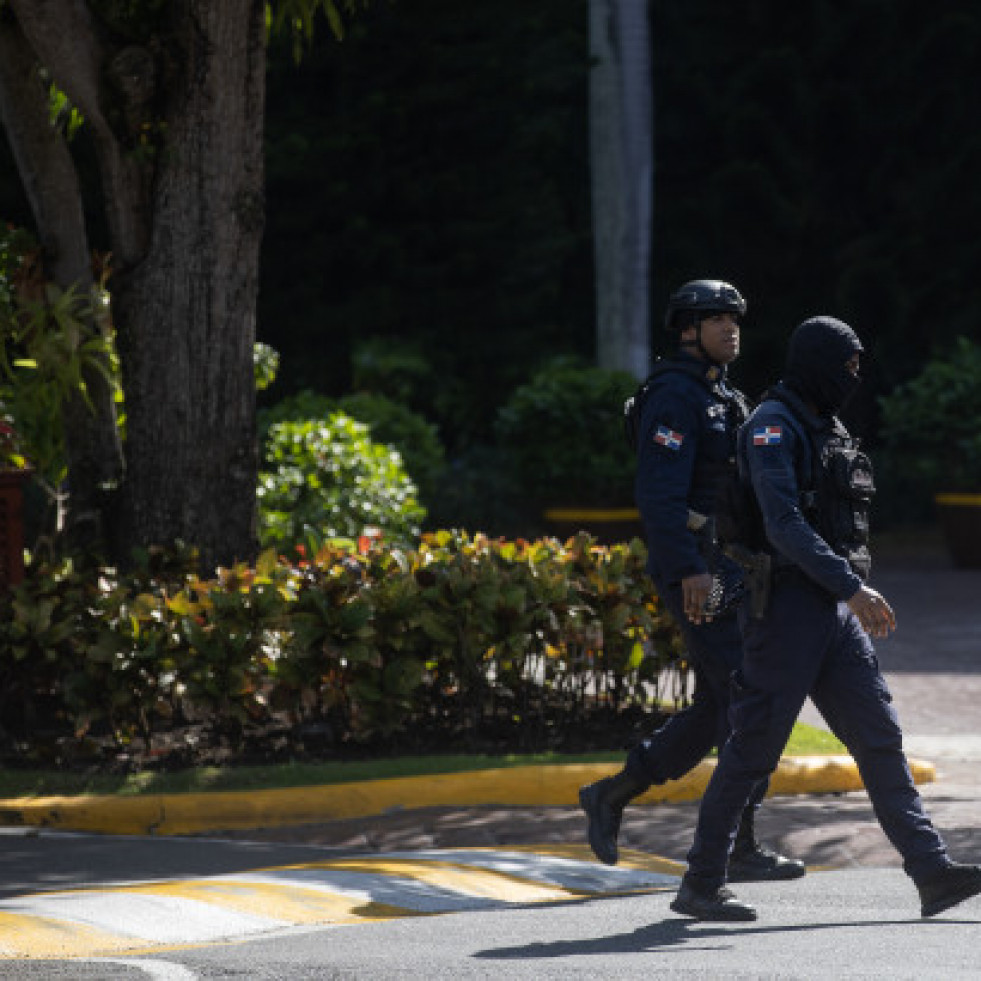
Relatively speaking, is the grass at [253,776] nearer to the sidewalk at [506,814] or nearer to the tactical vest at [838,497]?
the sidewalk at [506,814]

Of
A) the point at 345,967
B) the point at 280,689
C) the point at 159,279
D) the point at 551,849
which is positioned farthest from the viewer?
the point at 159,279

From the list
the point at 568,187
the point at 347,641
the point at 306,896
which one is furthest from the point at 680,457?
the point at 568,187

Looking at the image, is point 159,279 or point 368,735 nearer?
point 368,735

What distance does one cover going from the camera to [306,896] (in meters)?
7.62

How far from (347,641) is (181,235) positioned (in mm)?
2392

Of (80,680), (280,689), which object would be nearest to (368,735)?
(280,689)

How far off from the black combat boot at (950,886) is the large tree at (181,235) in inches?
205

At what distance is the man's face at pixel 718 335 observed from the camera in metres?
8.09

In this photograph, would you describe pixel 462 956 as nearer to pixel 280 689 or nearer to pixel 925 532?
pixel 280 689

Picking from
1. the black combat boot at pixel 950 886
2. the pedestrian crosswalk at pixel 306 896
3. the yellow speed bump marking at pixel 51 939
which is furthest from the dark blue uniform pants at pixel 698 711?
the yellow speed bump marking at pixel 51 939

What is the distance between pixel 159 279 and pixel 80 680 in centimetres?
215

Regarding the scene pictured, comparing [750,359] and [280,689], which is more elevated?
[750,359]

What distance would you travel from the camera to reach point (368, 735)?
10.3 m

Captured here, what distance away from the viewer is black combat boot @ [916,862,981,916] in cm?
697
